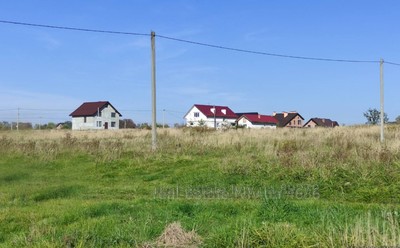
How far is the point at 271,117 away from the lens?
99938 mm

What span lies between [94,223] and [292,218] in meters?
3.09

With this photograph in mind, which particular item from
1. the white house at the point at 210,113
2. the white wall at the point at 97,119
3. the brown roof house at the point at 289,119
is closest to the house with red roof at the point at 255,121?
the white house at the point at 210,113

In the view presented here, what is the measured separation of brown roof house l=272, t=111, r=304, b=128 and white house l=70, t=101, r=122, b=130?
41435mm

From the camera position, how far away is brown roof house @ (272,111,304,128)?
101019 mm

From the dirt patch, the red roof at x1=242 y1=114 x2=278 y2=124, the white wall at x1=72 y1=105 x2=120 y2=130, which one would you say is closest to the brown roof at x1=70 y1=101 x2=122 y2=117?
the white wall at x1=72 y1=105 x2=120 y2=130

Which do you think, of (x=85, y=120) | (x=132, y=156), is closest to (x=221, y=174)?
(x=132, y=156)

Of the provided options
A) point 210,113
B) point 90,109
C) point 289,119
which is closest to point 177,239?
point 90,109

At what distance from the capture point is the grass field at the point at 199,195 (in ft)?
15.6

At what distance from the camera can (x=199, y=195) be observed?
9.39m

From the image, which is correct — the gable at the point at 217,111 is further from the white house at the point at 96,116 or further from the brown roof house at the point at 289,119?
the white house at the point at 96,116

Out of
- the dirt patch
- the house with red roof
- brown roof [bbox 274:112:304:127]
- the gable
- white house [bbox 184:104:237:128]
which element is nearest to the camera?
the dirt patch

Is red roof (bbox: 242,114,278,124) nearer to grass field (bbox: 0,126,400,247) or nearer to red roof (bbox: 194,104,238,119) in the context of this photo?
red roof (bbox: 194,104,238,119)

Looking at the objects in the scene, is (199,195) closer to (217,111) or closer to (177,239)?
(177,239)

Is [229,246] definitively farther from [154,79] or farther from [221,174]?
[154,79]
